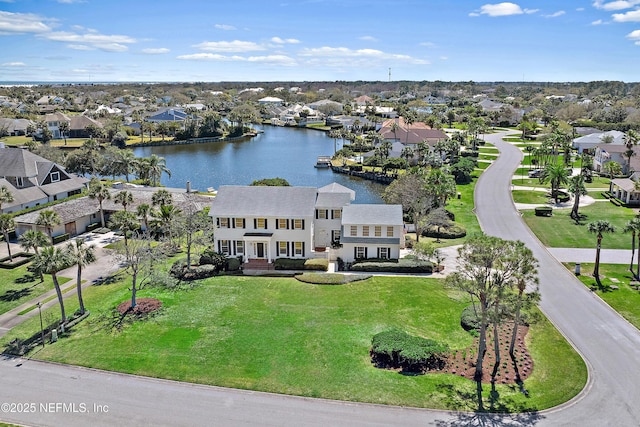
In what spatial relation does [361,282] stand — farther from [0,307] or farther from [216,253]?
[0,307]

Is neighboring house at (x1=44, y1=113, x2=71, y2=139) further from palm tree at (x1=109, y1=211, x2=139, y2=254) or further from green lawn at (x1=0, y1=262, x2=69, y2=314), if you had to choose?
green lawn at (x1=0, y1=262, x2=69, y2=314)

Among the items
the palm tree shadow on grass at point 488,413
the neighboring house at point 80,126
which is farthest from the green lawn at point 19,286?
the neighboring house at point 80,126

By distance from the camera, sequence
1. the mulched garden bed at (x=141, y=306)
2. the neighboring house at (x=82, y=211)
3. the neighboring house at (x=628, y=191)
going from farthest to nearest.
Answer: the neighboring house at (x=628, y=191)
the neighboring house at (x=82, y=211)
the mulched garden bed at (x=141, y=306)

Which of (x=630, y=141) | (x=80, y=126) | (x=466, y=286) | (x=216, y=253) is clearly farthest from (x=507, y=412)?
(x=80, y=126)

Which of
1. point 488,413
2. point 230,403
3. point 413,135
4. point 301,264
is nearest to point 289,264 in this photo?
point 301,264

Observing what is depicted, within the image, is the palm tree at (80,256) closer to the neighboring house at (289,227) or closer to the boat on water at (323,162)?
the neighboring house at (289,227)

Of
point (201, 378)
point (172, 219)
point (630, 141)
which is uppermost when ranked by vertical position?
point (630, 141)
